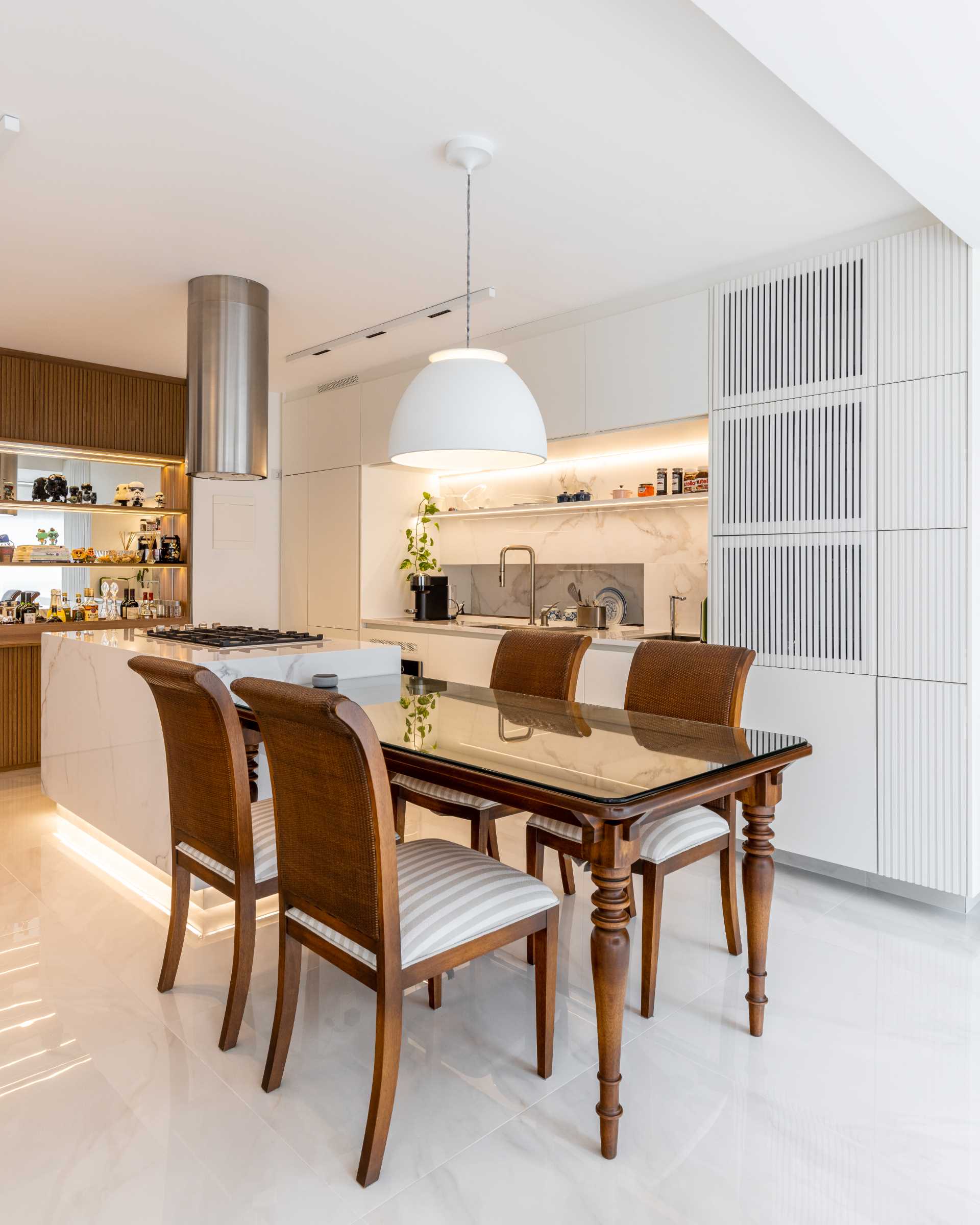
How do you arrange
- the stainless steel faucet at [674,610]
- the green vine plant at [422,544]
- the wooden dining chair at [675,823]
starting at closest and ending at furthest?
1. the wooden dining chair at [675,823]
2. the stainless steel faucet at [674,610]
3. the green vine plant at [422,544]

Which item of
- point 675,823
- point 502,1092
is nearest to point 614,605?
point 675,823

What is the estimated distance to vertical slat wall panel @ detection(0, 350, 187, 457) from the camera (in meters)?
4.78

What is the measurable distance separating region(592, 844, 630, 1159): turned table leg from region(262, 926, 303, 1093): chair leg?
67 cm

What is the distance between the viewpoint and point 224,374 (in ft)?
11.6

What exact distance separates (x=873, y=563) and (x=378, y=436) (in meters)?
3.05

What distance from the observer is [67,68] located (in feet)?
7.15

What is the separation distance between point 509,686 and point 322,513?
2.75 meters

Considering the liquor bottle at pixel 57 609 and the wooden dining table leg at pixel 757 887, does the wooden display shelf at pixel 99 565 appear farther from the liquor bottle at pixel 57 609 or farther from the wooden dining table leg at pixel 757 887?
the wooden dining table leg at pixel 757 887

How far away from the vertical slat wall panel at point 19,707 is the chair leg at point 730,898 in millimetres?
4082

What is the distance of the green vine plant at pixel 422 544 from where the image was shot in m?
5.48

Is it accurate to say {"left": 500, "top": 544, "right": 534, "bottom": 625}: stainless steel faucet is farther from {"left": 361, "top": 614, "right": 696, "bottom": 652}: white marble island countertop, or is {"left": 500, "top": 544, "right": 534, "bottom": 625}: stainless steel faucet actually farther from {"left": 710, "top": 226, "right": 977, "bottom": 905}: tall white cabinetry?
{"left": 710, "top": 226, "right": 977, "bottom": 905}: tall white cabinetry

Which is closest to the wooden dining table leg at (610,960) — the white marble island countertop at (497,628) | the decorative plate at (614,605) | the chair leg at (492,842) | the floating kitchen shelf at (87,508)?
the chair leg at (492,842)

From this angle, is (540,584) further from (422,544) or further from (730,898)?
(730,898)

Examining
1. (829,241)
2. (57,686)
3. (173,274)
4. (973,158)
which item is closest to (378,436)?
(173,274)
